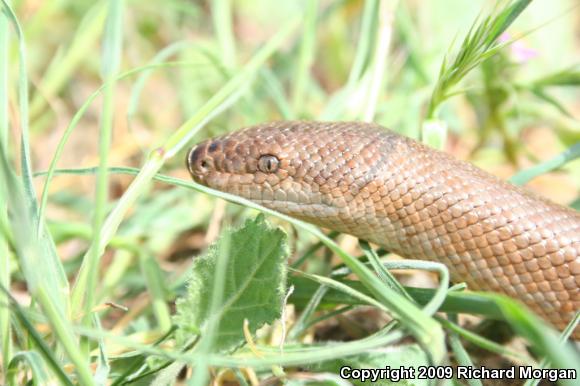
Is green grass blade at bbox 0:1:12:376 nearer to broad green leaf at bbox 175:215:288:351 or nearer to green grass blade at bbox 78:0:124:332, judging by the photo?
green grass blade at bbox 78:0:124:332

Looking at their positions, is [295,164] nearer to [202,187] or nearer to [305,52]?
[202,187]

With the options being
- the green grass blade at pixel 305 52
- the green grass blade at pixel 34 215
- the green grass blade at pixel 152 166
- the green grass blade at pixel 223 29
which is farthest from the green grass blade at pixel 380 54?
the green grass blade at pixel 34 215

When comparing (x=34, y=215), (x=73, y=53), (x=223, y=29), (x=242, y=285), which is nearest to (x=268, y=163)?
(x=242, y=285)

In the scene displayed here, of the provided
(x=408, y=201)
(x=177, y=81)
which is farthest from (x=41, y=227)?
(x=177, y=81)

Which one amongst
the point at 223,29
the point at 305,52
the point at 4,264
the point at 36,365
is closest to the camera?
the point at 36,365

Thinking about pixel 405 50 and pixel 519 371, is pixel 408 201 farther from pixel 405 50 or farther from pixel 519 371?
pixel 405 50

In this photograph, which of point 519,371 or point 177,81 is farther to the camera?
point 177,81
